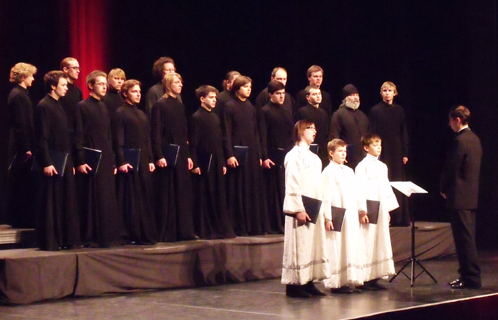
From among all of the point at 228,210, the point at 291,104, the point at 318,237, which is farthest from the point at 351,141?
the point at 318,237

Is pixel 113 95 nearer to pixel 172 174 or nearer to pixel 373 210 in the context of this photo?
pixel 172 174

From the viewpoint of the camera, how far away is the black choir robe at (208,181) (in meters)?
8.37

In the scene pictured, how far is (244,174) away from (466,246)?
7.94 feet

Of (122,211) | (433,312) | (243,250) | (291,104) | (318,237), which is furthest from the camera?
(291,104)

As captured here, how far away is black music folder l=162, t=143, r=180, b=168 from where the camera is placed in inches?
314

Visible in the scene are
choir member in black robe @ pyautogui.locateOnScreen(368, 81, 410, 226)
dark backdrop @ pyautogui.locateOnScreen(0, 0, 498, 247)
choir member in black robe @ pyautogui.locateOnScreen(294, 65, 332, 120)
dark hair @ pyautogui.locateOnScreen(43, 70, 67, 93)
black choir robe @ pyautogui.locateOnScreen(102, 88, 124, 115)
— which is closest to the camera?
dark hair @ pyautogui.locateOnScreen(43, 70, 67, 93)

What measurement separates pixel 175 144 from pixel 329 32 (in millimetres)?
4209

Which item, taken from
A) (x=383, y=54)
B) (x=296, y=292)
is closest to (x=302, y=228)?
(x=296, y=292)

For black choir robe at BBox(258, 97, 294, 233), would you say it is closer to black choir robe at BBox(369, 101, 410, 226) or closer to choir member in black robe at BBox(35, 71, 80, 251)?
black choir robe at BBox(369, 101, 410, 226)

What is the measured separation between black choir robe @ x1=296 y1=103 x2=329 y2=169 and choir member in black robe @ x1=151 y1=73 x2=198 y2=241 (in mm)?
1576

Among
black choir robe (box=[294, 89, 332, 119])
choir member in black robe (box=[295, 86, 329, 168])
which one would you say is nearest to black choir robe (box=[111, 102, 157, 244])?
choir member in black robe (box=[295, 86, 329, 168])

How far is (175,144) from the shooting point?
8117 mm

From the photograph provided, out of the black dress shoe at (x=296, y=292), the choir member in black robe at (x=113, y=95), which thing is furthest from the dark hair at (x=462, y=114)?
the choir member in black robe at (x=113, y=95)

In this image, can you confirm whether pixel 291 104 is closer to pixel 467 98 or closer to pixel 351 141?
pixel 351 141
